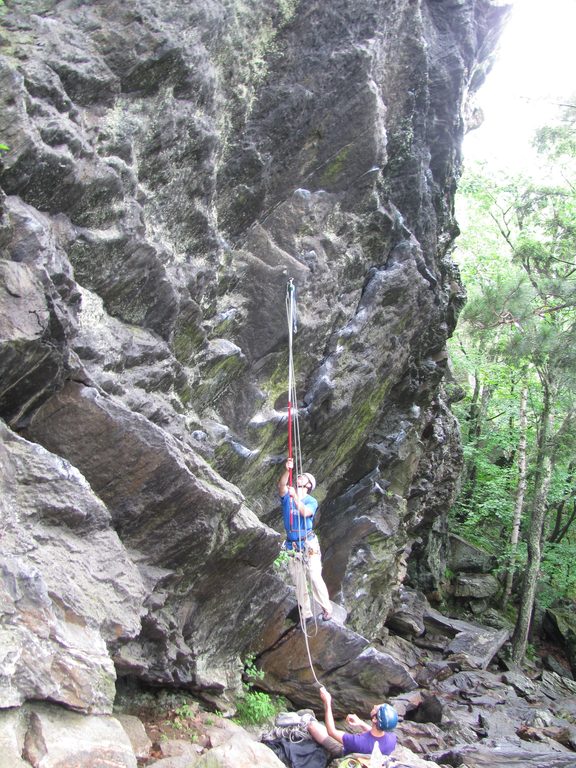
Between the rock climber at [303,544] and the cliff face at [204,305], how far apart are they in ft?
0.96

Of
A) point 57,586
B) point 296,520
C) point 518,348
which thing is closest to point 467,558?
point 518,348

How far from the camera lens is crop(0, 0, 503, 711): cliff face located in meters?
6.33

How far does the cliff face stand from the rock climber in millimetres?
293

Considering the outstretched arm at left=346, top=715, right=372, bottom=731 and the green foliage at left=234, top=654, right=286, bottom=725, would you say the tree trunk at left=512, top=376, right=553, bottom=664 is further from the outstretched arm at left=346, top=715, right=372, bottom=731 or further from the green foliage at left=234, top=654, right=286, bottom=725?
Result: the outstretched arm at left=346, top=715, right=372, bottom=731

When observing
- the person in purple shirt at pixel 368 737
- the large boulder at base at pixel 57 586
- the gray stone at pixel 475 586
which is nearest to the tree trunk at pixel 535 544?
the gray stone at pixel 475 586

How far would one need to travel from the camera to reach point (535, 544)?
1966 centimetres

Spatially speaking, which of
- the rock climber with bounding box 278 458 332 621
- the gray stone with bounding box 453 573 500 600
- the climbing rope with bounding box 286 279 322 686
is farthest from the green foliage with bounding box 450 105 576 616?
the rock climber with bounding box 278 458 332 621

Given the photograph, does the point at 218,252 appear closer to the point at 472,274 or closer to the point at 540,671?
the point at 540,671

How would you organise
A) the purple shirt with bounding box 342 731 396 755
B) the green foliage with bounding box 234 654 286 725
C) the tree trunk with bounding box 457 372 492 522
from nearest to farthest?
the purple shirt with bounding box 342 731 396 755
the green foliage with bounding box 234 654 286 725
the tree trunk with bounding box 457 372 492 522

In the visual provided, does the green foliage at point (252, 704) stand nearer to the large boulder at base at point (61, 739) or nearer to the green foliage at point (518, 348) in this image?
the large boulder at base at point (61, 739)

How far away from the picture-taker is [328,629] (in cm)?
1045

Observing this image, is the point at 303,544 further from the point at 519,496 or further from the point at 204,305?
the point at 519,496

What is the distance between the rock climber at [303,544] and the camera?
9898mm

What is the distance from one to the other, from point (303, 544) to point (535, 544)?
12.4 m
